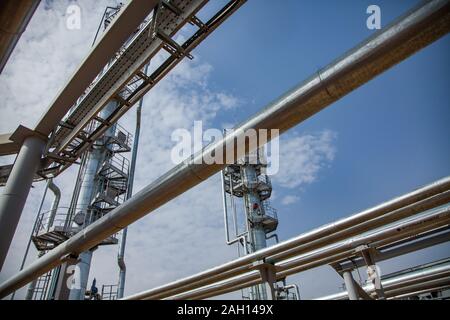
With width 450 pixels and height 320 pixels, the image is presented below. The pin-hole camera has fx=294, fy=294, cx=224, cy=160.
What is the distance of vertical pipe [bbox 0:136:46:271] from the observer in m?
4.55

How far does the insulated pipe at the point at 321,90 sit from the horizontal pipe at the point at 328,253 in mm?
2656

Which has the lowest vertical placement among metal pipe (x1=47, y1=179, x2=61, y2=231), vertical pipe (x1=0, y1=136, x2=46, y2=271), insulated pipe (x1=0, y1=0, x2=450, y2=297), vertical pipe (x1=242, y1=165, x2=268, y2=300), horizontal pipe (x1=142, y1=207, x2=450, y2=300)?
horizontal pipe (x1=142, y1=207, x2=450, y2=300)

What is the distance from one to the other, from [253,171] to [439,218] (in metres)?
15.6

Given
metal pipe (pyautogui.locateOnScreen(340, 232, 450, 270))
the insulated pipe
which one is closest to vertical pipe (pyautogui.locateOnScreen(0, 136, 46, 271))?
the insulated pipe

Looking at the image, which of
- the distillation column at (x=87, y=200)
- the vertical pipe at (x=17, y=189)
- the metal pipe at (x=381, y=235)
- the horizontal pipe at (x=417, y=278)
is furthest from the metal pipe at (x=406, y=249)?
the distillation column at (x=87, y=200)

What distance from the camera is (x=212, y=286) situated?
644 centimetres

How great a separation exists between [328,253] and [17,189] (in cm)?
531

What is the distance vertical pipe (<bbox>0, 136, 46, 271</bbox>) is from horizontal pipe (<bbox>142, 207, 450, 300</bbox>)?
3.12 metres

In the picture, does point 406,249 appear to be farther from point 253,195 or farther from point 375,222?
point 253,195

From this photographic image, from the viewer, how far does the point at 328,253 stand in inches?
191

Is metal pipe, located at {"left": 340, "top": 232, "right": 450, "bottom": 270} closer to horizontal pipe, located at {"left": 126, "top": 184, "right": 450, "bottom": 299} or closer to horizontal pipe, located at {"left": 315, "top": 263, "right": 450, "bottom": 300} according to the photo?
horizontal pipe, located at {"left": 315, "top": 263, "right": 450, "bottom": 300}

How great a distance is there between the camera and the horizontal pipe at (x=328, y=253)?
4.09 m

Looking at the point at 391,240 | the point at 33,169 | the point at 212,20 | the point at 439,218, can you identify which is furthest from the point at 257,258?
the point at 33,169

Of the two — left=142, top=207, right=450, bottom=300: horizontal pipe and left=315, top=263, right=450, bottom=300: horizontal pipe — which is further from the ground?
left=142, top=207, right=450, bottom=300: horizontal pipe
